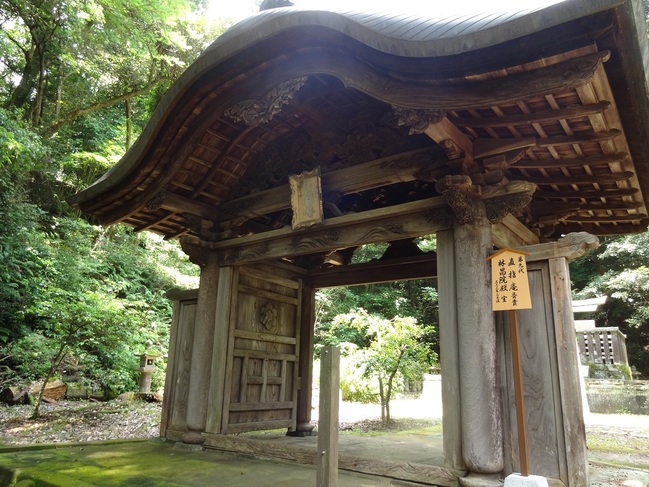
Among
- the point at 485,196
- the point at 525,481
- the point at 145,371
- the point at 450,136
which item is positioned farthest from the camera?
the point at 145,371

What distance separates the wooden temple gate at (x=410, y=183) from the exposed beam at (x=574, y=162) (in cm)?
2

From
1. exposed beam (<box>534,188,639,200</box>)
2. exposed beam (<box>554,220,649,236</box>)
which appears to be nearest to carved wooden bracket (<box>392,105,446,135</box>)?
exposed beam (<box>534,188,639,200</box>)

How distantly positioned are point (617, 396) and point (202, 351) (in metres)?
11.9

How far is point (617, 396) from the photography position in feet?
40.6

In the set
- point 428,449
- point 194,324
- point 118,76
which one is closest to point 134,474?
point 194,324

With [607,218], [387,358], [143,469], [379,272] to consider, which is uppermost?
[607,218]

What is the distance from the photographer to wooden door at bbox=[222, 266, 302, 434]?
227 inches

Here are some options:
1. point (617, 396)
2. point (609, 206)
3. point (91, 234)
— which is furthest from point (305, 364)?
point (91, 234)

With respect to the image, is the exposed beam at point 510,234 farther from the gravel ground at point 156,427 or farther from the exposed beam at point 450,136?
the gravel ground at point 156,427

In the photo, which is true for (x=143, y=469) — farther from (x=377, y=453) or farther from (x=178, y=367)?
(x=377, y=453)

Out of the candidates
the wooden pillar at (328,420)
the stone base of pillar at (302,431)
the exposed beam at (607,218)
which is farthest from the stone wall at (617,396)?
the wooden pillar at (328,420)

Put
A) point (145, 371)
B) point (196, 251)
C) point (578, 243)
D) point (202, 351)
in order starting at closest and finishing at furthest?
1. point (578, 243)
2. point (202, 351)
3. point (196, 251)
4. point (145, 371)

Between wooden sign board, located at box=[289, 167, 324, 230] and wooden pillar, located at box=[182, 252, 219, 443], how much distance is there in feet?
5.24

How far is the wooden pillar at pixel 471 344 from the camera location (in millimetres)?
3625
